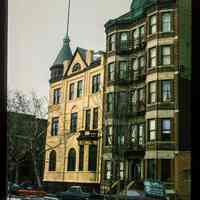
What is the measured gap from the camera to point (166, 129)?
3.77ft

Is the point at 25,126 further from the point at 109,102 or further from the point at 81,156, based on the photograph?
the point at 109,102

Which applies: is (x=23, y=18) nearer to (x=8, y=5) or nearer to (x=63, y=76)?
(x=8, y=5)

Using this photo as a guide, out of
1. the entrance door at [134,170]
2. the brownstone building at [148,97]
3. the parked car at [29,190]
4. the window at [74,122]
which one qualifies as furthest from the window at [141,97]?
the parked car at [29,190]

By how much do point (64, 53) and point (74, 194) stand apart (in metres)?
0.61

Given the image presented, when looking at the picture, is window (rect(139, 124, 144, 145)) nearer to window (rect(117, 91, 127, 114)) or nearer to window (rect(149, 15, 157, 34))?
window (rect(117, 91, 127, 114))

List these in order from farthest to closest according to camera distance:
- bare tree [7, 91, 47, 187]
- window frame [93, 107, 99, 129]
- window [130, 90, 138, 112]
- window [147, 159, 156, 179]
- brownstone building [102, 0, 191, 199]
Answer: bare tree [7, 91, 47, 187]
window frame [93, 107, 99, 129]
window [130, 90, 138, 112]
window [147, 159, 156, 179]
brownstone building [102, 0, 191, 199]

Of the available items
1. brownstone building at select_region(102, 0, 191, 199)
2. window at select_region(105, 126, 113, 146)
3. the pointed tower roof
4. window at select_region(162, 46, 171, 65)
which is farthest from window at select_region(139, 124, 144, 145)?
the pointed tower roof

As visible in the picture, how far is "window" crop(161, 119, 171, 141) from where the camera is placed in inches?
44.2

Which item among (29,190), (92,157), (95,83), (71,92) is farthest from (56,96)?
(29,190)

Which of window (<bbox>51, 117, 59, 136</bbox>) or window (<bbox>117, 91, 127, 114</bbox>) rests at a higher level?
window (<bbox>117, 91, 127, 114</bbox>)

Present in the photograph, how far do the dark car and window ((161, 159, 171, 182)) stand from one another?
0.31 m

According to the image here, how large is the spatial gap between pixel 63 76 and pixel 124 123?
0.38m

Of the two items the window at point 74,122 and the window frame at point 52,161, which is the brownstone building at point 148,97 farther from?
the window frame at point 52,161

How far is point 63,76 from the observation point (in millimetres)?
1529
